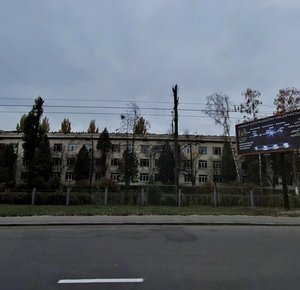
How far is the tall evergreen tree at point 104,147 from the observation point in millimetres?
75387

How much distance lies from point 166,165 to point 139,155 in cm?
693

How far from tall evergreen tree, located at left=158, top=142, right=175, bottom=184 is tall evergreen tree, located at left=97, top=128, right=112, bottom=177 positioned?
11197mm

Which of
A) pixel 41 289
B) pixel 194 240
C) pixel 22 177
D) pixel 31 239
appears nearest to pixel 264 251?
pixel 194 240

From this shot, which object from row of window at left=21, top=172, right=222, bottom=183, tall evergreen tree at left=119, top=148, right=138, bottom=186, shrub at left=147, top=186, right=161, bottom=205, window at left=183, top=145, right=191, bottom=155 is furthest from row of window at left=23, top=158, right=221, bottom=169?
shrub at left=147, top=186, right=161, bottom=205

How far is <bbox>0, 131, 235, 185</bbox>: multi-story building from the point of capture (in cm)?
7612

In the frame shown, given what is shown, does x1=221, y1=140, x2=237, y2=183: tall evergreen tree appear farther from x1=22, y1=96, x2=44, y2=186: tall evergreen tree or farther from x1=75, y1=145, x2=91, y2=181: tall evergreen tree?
x1=22, y1=96, x2=44, y2=186: tall evergreen tree

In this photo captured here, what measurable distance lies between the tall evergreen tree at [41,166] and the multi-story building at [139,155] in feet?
35.5

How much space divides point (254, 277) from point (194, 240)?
14.5 feet

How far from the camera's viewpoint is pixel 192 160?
7631 centimetres

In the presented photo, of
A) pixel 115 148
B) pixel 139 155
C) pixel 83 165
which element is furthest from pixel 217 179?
pixel 83 165

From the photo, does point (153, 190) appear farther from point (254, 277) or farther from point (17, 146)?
point (17, 146)

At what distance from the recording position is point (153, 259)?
8070 mm

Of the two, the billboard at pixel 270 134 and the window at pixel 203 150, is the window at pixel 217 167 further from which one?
the billboard at pixel 270 134

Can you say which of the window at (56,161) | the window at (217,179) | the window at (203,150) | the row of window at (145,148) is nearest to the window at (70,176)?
the window at (56,161)
